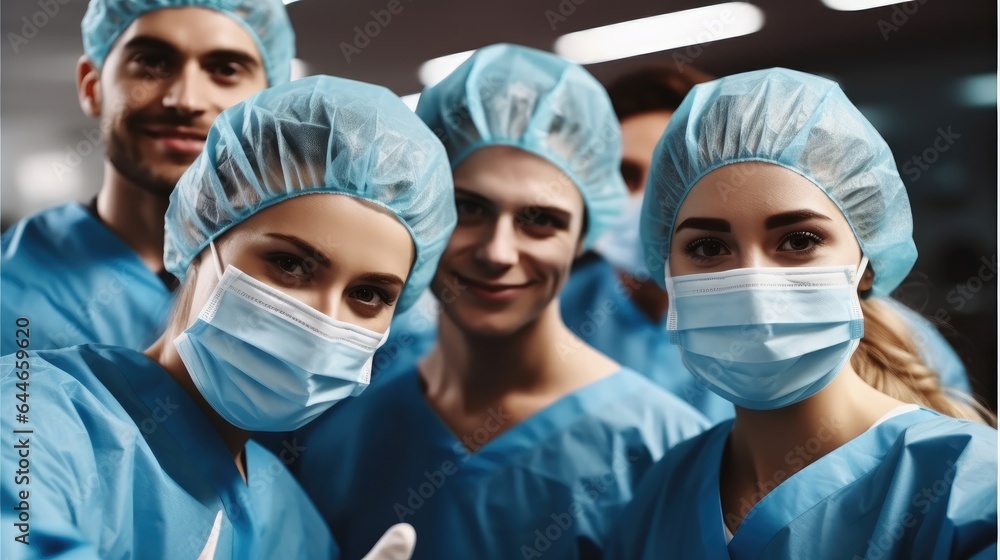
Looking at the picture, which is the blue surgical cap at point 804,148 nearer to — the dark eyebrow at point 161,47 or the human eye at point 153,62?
the dark eyebrow at point 161,47

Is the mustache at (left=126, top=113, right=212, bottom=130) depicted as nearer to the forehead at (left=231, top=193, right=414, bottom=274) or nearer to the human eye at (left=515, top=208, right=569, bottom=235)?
the forehead at (left=231, top=193, right=414, bottom=274)

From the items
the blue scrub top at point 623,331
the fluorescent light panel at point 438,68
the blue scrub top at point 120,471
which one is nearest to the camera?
the blue scrub top at point 120,471

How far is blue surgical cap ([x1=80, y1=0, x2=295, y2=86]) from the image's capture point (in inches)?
72.1

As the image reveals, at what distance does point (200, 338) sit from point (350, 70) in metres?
0.81

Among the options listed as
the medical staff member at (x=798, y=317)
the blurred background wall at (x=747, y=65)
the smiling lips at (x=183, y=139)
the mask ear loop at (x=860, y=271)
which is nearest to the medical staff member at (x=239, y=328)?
the smiling lips at (x=183, y=139)

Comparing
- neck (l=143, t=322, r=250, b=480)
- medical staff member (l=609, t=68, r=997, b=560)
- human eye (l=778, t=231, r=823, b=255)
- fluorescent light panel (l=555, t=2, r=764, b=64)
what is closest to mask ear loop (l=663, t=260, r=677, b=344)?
medical staff member (l=609, t=68, r=997, b=560)

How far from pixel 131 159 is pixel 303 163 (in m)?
0.56

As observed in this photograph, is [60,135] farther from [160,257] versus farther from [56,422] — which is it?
[56,422]

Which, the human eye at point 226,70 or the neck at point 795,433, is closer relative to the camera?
the neck at point 795,433

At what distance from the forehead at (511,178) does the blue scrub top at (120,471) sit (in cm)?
78

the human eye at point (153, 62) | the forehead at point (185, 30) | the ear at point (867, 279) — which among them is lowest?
the ear at point (867, 279)

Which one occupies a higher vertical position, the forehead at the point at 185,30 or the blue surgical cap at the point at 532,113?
the forehead at the point at 185,30

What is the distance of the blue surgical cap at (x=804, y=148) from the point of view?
152 centimetres

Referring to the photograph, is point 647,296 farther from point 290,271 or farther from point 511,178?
point 290,271
